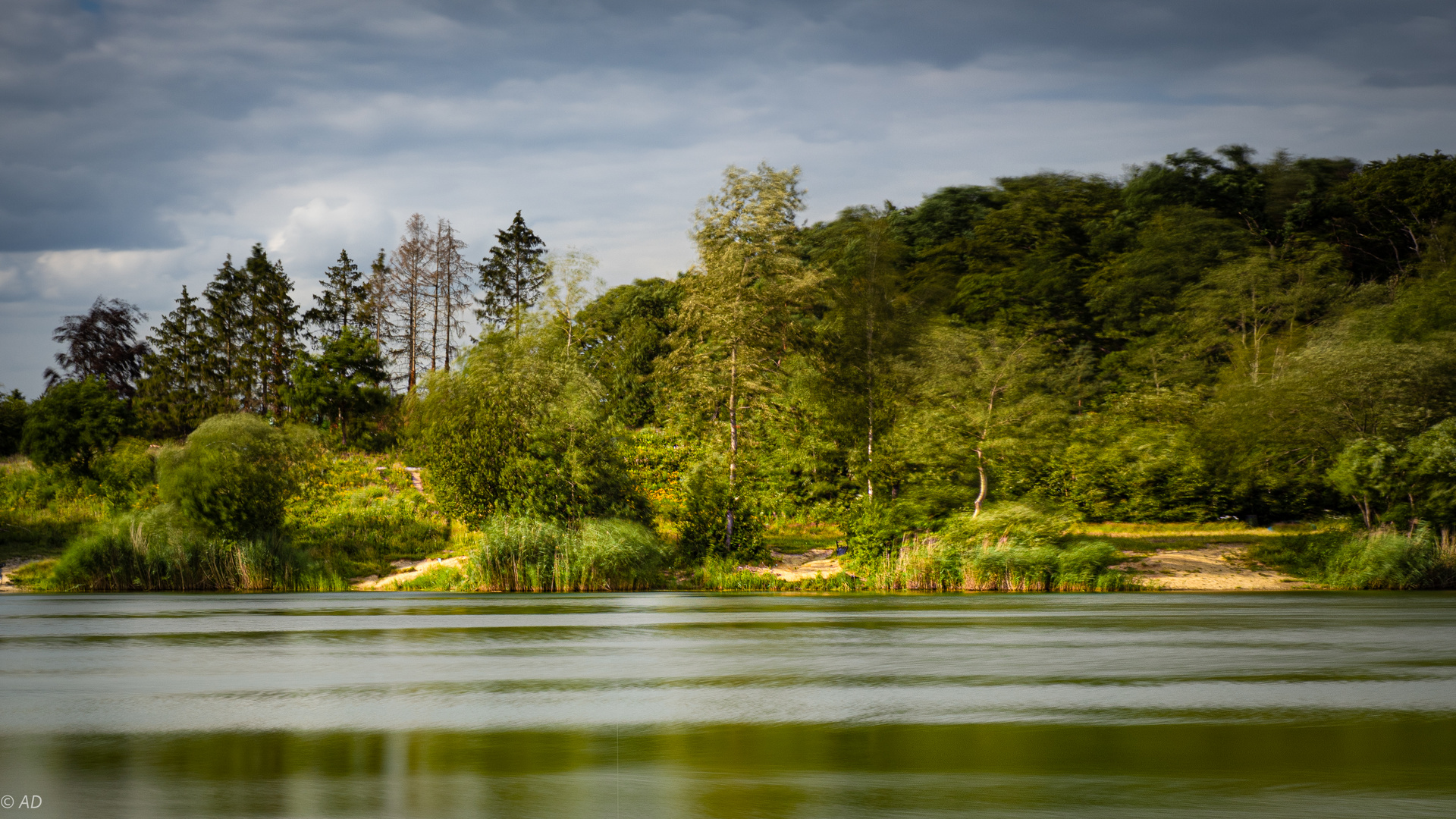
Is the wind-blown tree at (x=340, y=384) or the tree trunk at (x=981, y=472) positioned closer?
the tree trunk at (x=981, y=472)

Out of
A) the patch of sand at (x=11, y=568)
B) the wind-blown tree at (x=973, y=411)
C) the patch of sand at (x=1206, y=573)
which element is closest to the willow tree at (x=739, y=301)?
the wind-blown tree at (x=973, y=411)

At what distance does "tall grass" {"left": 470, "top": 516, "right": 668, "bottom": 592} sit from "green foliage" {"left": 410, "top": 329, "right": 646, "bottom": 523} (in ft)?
4.35

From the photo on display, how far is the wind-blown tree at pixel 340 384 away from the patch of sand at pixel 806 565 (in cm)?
3252

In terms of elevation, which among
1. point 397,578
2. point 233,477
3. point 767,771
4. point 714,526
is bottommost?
point 397,578

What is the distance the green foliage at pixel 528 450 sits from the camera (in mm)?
37094

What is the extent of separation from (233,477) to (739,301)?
19.4m

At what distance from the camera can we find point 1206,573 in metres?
37.2

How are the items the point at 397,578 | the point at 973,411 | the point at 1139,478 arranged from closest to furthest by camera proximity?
the point at 397,578
the point at 973,411
the point at 1139,478

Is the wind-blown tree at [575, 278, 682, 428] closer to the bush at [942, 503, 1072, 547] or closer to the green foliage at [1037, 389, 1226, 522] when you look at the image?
the green foliage at [1037, 389, 1226, 522]

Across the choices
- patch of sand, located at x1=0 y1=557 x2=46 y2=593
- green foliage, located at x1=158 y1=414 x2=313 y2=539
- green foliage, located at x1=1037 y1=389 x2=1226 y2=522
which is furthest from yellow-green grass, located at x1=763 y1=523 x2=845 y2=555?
patch of sand, located at x1=0 y1=557 x2=46 y2=593

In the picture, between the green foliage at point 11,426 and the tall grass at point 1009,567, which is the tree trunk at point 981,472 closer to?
the tall grass at point 1009,567

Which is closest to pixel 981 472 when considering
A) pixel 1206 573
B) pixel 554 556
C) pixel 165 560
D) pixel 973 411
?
pixel 973 411

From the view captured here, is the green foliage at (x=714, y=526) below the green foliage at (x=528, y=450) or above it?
below

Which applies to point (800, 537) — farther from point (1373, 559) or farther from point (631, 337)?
point (631, 337)
